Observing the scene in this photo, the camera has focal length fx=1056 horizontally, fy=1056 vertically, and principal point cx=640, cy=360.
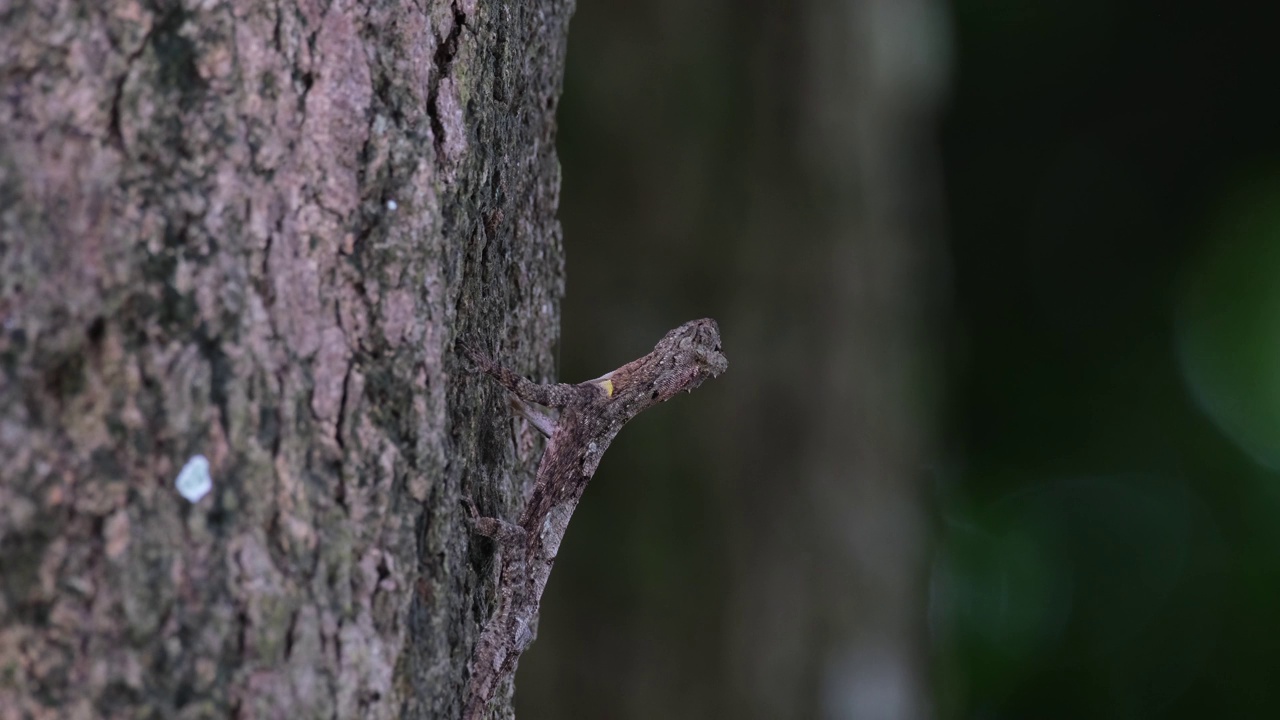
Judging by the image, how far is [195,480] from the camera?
212cm

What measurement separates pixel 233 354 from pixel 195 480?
0.87 feet

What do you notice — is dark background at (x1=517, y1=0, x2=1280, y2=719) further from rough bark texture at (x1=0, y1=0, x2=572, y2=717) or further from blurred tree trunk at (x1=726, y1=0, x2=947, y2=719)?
rough bark texture at (x1=0, y1=0, x2=572, y2=717)

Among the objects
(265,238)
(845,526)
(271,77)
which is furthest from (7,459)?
(845,526)

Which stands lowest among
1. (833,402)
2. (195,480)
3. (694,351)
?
(833,402)

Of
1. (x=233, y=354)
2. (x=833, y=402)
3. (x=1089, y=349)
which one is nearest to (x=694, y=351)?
(x=233, y=354)

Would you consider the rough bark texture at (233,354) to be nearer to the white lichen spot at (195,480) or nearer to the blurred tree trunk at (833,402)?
the white lichen spot at (195,480)

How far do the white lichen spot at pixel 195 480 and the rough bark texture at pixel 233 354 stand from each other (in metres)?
0.03

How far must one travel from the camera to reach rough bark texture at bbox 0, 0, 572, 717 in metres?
1.99

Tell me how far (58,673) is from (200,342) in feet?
2.21

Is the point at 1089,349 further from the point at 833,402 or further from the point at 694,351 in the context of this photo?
the point at 694,351

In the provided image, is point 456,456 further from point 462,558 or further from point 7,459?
point 7,459

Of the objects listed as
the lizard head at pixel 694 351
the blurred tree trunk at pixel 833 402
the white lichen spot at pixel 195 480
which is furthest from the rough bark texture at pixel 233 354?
the blurred tree trunk at pixel 833 402

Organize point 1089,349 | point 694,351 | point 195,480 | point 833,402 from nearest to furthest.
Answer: point 195,480
point 694,351
point 833,402
point 1089,349

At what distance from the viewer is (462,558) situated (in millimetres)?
2756
